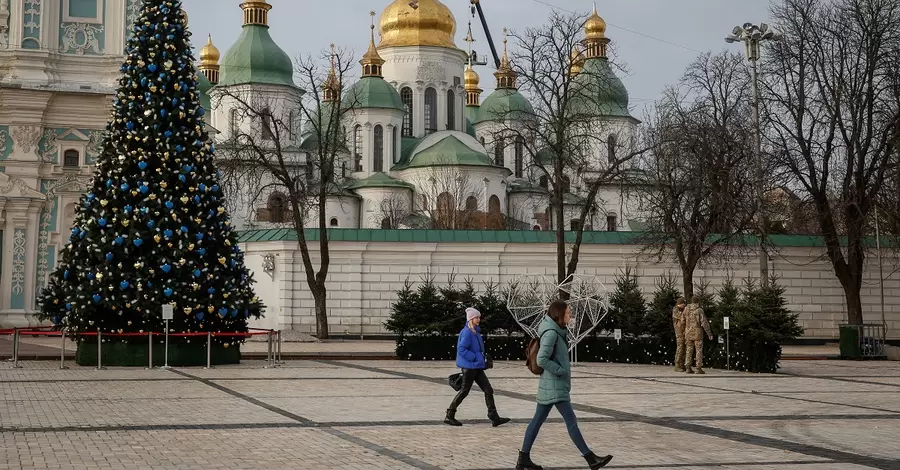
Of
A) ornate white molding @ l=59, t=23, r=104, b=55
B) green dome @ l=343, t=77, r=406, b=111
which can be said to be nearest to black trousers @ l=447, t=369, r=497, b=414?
ornate white molding @ l=59, t=23, r=104, b=55

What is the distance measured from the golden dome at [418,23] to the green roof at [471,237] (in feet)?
144

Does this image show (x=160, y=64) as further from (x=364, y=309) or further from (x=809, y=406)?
(x=364, y=309)

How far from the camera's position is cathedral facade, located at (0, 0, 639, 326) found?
1657 inches

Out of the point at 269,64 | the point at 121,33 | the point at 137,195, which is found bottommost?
the point at 137,195

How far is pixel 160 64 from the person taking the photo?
75.9 ft

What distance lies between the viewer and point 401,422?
1332 cm

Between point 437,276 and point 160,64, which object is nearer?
point 160,64

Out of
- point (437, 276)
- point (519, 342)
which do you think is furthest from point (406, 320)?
point (437, 276)

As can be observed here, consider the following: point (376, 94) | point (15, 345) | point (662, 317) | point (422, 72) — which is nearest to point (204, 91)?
point (376, 94)

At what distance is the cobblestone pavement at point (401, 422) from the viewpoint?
10.5 metres

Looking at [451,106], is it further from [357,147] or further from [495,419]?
[495,419]

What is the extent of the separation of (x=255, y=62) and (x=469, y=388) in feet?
199

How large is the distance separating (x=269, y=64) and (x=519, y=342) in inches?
1889

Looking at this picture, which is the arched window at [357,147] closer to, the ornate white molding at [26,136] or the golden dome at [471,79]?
the golden dome at [471,79]
